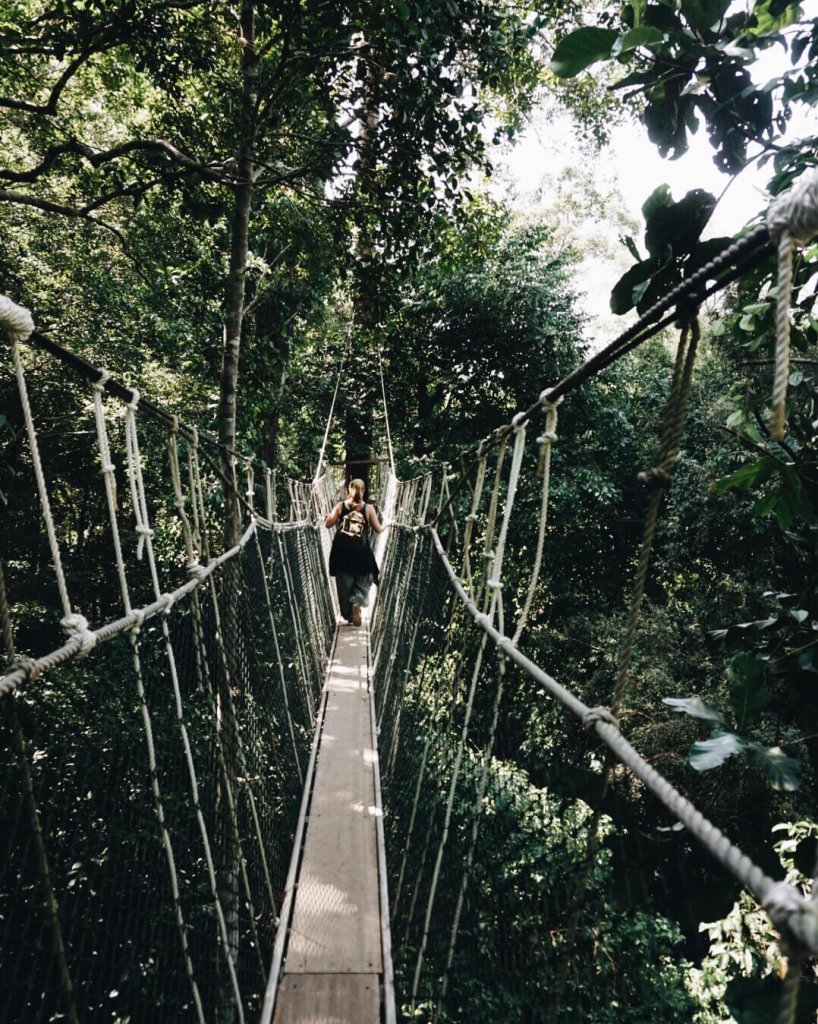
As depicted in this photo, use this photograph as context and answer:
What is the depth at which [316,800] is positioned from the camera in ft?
6.03

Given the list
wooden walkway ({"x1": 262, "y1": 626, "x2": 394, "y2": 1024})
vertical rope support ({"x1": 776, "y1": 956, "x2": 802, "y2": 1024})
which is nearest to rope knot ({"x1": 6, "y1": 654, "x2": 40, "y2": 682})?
vertical rope support ({"x1": 776, "y1": 956, "x2": 802, "y2": 1024})

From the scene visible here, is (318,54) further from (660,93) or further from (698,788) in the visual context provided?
(698,788)

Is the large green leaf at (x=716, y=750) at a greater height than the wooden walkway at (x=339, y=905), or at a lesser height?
greater

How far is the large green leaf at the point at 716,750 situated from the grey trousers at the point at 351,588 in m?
3.03

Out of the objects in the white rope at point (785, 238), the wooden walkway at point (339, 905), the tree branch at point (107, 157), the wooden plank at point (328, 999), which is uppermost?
the tree branch at point (107, 157)

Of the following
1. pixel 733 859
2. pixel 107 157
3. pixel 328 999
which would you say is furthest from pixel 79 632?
pixel 107 157

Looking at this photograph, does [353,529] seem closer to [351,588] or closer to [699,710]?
[351,588]

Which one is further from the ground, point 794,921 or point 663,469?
point 663,469

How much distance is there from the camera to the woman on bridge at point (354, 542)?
3463 millimetres

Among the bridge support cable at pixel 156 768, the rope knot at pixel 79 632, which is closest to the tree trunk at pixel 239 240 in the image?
the bridge support cable at pixel 156 768

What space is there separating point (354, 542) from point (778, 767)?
291cm

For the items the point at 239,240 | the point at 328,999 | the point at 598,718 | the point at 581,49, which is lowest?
the point at 328,999

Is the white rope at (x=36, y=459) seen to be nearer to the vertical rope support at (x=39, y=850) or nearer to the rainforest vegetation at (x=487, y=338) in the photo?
the vertical rope support at (x=39, y=850)

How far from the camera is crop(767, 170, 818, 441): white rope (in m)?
0.37
